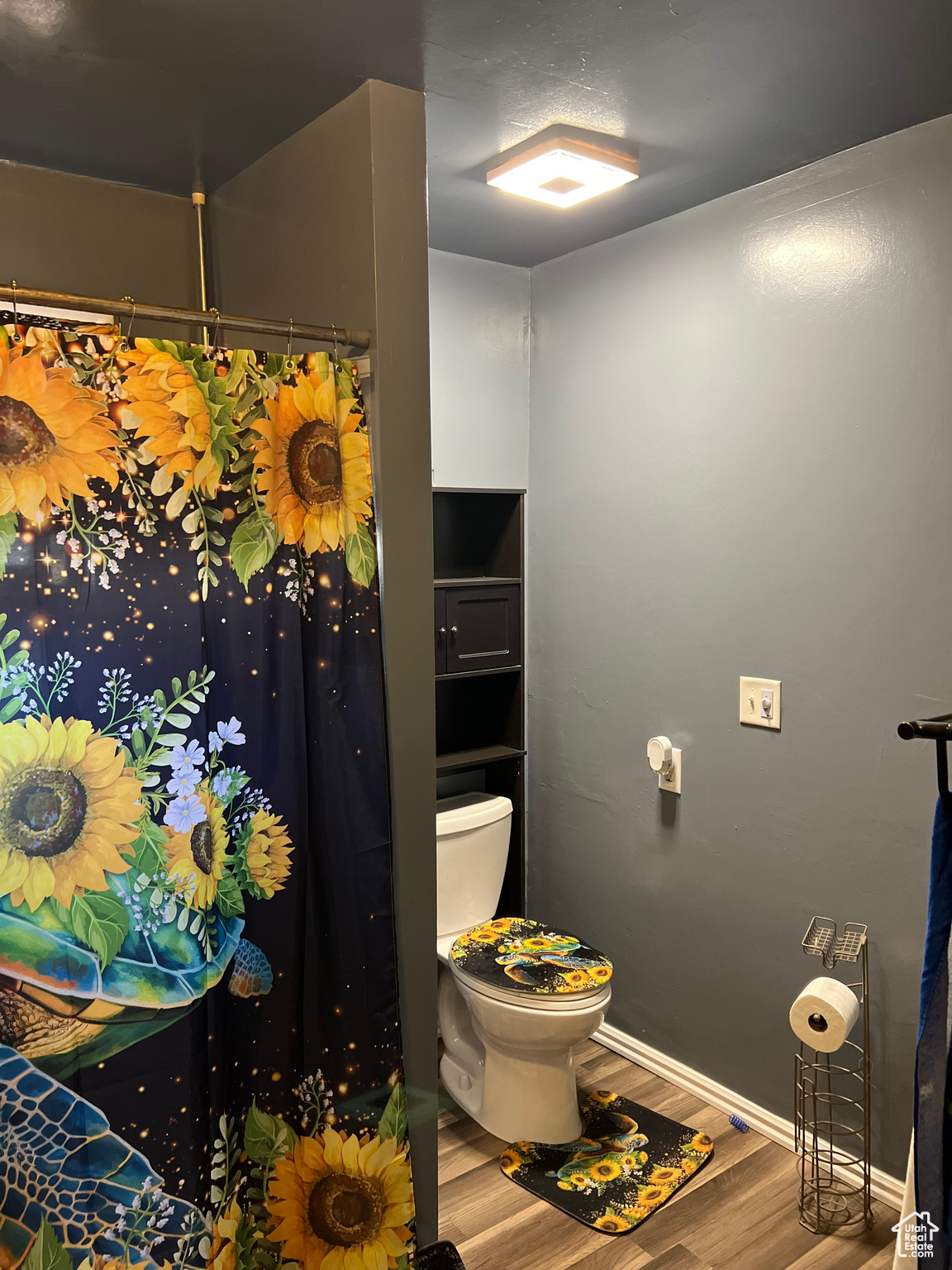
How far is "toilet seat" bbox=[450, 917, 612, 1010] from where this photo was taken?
7.91 ft

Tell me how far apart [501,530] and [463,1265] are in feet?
6.82

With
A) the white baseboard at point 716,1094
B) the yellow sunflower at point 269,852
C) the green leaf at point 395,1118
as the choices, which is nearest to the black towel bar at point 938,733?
the yellow sunflower at point 269,852

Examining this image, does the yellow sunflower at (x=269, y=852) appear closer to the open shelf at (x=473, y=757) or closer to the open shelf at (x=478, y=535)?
the open shelf at (x=473, y=757)

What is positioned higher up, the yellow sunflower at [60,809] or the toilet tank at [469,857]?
the yellow sunflower at [60,809]

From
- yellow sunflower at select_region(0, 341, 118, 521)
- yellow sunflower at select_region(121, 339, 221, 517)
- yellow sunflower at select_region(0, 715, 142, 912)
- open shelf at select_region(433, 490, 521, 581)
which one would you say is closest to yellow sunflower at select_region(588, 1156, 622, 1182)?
yellow sunflower at select_region(0, 715, 142, 912)

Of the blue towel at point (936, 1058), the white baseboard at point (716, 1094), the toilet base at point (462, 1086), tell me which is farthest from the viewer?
the toilet base at point (462, 1086)

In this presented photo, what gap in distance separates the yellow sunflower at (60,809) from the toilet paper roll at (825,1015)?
1.56 metres

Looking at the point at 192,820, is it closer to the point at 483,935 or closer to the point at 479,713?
the point at 483,935

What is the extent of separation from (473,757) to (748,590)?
3.48ft

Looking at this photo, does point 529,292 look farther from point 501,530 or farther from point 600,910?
point 600,910

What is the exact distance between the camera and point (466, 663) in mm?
3021

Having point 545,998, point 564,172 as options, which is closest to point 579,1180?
point 545,998

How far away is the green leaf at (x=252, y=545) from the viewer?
163cm

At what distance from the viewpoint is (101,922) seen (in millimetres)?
1520
